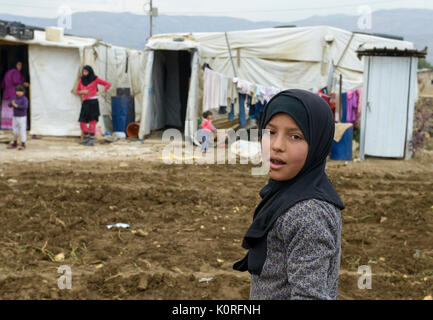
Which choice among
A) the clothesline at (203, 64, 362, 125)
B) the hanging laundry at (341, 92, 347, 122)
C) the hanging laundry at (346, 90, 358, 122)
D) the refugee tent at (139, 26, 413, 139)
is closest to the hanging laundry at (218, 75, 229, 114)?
the clothesline at (203, 64, 362, 125)

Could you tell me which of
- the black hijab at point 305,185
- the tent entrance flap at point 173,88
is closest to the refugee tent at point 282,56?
the tent entrance flap at point 173,88

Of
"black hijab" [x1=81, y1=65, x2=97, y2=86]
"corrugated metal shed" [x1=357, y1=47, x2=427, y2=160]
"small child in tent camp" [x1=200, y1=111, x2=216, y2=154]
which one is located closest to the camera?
"corrugated metal shed" [x1=357, y1=47, x2=427, y2=160]

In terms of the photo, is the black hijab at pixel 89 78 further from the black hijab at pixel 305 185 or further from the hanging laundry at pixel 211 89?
the black hijab at pixel 305 185

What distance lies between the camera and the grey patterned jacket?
4.56 feet

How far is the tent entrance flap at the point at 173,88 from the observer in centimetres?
1404

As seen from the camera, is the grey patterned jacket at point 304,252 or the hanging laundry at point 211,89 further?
the hanging laundry at point 211,89

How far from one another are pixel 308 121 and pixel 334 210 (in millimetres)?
283

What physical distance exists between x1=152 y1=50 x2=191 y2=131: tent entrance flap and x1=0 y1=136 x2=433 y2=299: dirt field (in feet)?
19.1

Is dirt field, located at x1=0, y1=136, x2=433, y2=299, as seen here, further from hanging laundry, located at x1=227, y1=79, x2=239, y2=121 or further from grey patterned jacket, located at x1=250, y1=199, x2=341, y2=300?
hanging laundry, located at x1=227, y1=79, x2=239, y2=121

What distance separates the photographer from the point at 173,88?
14562 mm

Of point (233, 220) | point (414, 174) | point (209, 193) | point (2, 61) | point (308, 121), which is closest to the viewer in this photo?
point (308, 121)

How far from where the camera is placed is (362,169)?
8.76 meters
